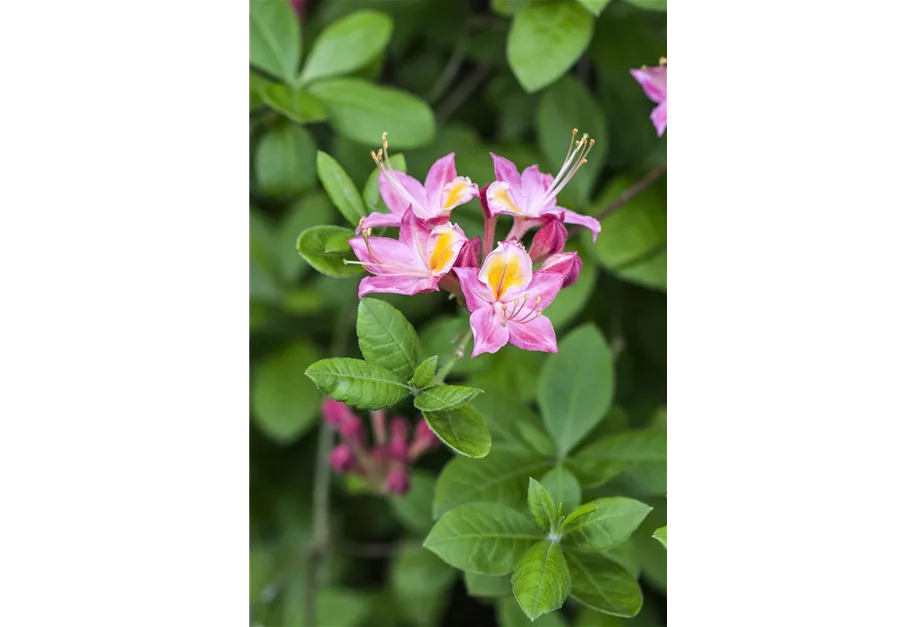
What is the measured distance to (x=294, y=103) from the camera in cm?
112

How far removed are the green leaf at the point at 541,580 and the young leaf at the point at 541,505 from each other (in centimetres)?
2

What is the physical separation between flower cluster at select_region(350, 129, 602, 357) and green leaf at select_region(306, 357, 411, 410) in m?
0.08

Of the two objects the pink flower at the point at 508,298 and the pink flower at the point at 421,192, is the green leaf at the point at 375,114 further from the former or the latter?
the pink flower at the point at 508,298

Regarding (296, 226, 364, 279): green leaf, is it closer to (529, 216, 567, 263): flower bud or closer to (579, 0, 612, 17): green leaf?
(529, 216, 567, 263): flower bud

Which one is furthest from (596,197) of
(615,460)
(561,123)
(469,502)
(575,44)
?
(469,502)

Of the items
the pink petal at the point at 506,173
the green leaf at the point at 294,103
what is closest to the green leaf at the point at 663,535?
the pink petal at the point at 506,173

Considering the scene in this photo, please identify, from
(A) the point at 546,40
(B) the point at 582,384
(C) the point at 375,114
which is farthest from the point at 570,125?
(B) the point at 582,384

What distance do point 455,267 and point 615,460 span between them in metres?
0.37

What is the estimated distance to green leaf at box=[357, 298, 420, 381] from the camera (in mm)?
804

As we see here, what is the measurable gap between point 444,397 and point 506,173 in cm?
25

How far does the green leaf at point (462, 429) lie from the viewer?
2.52 ft

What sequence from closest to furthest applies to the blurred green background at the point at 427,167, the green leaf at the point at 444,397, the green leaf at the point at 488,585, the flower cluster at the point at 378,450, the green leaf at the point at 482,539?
the green leaf at the point at 444,397
the green leaf at the point at 482,539
the green leaf at the point at 488,585
the blurred green background at the point at 427,167
the flower cluster at the point at 378,450

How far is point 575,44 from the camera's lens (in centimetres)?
104
